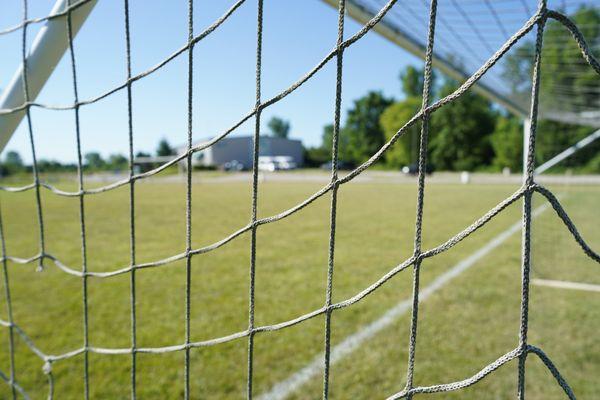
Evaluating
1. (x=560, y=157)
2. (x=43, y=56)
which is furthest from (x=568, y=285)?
(x=43, y=56)

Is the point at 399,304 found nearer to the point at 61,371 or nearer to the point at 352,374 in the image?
the point at 352,374

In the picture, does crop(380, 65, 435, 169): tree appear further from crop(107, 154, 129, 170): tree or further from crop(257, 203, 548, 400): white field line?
crop(257, 203, 548, 400): white field line

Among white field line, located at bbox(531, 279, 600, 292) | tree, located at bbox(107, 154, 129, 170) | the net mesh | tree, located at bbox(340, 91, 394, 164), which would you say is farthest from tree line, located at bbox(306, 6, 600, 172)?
tree, located at bbox(107, 154, 129, 170)

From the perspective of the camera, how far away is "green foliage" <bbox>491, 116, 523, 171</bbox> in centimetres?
2409

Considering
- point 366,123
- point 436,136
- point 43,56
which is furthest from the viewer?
point 366,123

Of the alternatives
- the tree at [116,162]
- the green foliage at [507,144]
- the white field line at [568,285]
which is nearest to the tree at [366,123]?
the green foliage at [507,144]

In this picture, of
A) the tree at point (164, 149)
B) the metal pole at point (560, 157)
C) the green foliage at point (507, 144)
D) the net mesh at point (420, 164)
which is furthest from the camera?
the tree at point (164, 149)

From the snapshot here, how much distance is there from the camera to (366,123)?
118 feet

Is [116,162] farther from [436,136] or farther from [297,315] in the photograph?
[297,315]

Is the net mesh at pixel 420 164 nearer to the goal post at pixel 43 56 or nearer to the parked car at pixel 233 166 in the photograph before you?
the goal post at pixel 43 56

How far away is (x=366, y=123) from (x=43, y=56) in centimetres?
3577

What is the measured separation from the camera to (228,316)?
291 centimetres

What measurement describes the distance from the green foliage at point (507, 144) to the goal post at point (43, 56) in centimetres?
2499

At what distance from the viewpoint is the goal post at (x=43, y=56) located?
121 cm
